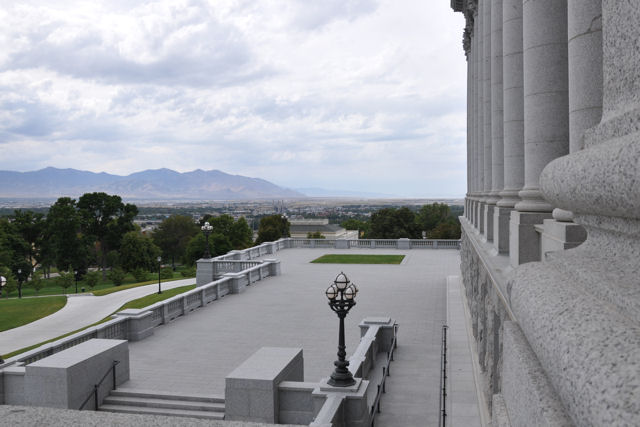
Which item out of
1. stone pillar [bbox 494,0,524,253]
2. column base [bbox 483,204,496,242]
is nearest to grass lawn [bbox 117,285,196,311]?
column base [bbox 483,204,496,242]

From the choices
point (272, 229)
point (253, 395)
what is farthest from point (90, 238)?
point (253, 395)

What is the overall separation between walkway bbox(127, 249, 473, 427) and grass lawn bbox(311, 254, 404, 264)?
289 inches

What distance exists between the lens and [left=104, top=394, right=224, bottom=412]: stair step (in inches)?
629

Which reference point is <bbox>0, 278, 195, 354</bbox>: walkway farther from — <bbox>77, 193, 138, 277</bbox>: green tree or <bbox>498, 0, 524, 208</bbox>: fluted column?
<bbox>77, 193, 138, 277</bbox>: green tree

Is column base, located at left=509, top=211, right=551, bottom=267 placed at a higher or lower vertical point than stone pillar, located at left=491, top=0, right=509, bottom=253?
lower

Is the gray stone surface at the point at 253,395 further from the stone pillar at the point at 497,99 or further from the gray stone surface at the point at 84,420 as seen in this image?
the gray stone surface at the point at 84,420

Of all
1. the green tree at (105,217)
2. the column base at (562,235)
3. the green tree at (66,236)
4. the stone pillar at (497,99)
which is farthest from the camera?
the green tree at (105,217)

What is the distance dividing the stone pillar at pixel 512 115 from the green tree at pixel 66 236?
90.0 meters

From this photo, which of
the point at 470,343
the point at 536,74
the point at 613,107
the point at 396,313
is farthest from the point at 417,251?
the point at 613,107

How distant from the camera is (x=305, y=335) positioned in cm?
2294

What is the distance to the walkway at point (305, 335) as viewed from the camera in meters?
17.0

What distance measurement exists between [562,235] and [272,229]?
104704 mm

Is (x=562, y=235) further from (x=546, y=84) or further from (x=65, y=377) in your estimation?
(x=65, y=377)

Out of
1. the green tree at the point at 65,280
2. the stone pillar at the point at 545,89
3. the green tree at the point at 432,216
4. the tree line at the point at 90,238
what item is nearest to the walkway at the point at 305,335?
the stone pillar at the point at 545,89
